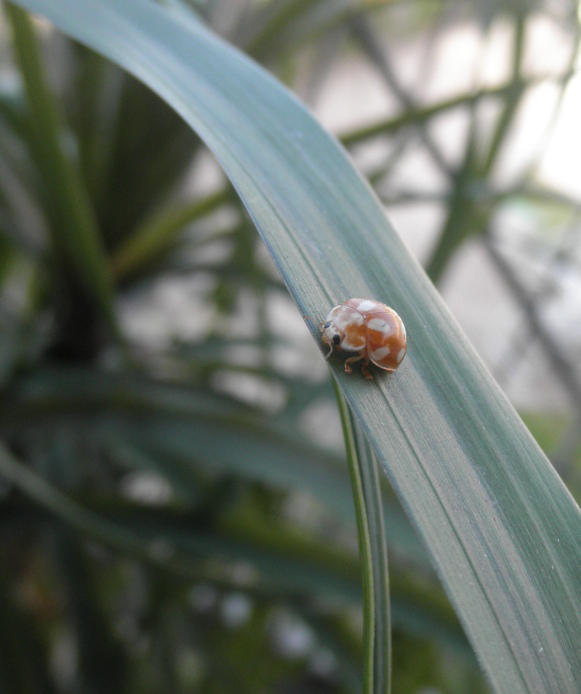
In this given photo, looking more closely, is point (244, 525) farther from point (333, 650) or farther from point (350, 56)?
point (350, 56)

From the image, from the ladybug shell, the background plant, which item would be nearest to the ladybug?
the ladybug shell

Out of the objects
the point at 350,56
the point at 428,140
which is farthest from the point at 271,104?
the point at 350,56

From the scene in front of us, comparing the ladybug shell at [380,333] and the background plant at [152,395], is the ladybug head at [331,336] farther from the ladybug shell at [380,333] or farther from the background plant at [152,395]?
the background plant at [152,395]

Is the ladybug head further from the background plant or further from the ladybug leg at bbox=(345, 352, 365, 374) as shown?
the background plant

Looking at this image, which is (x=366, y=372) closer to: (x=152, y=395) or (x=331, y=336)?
(x=331, y=336)

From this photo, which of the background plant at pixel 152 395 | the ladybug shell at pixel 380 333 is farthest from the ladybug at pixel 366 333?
the background plant at pixel 152 395

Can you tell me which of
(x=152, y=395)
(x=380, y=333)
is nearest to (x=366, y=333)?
(x=380, y=333)
